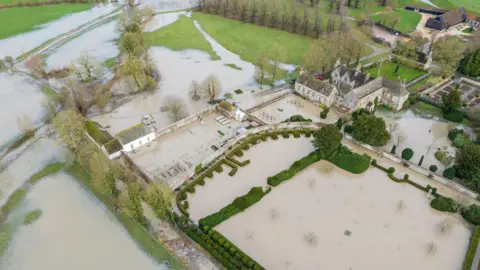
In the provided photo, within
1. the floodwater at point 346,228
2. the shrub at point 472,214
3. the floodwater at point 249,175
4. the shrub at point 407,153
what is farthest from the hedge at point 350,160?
the shrub at point 472,214

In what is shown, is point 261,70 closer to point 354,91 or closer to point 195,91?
point 195,91

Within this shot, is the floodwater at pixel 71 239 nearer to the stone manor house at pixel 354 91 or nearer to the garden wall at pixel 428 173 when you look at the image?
the garden wall at pixel 428 173

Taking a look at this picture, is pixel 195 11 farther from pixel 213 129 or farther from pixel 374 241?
pixel 374 241

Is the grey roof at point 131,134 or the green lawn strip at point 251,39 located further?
the green lawn strip at point 251,39

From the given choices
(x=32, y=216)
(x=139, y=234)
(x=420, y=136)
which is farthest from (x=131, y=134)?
(x=420, y=136)

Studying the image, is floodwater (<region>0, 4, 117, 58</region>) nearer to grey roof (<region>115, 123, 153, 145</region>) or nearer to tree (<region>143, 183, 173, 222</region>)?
grey roof (<region>115, 123, 153, 145</region>)

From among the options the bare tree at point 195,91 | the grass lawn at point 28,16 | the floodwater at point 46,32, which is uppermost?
the grass lawn at point 28,16
